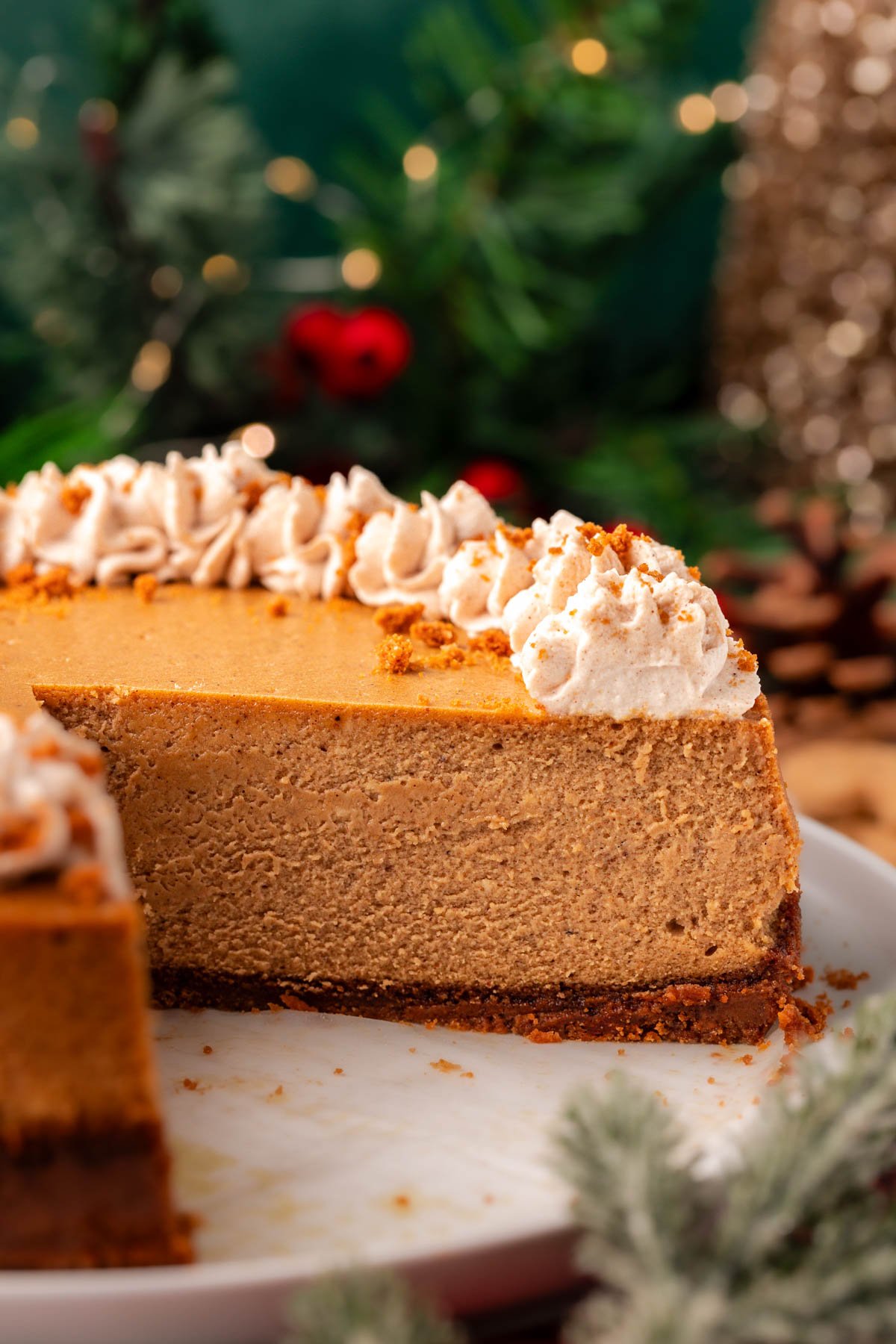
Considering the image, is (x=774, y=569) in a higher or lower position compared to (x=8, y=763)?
higher

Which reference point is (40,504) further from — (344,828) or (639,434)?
(639,434)

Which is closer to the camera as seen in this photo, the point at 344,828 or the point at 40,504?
the point at 344,828

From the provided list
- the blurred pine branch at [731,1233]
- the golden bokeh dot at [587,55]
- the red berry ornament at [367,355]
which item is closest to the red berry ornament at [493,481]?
the red berry ornament at [367,355]

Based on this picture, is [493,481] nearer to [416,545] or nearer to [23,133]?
[416,545]

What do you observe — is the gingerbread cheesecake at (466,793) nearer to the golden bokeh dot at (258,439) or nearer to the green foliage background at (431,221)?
the green foliage background at (431,221)

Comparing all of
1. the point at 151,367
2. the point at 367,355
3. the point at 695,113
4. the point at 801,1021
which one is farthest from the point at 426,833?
the point at 695,113

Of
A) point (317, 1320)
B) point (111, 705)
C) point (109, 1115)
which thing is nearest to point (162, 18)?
point (111, 705)

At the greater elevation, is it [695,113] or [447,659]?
[695,113]
